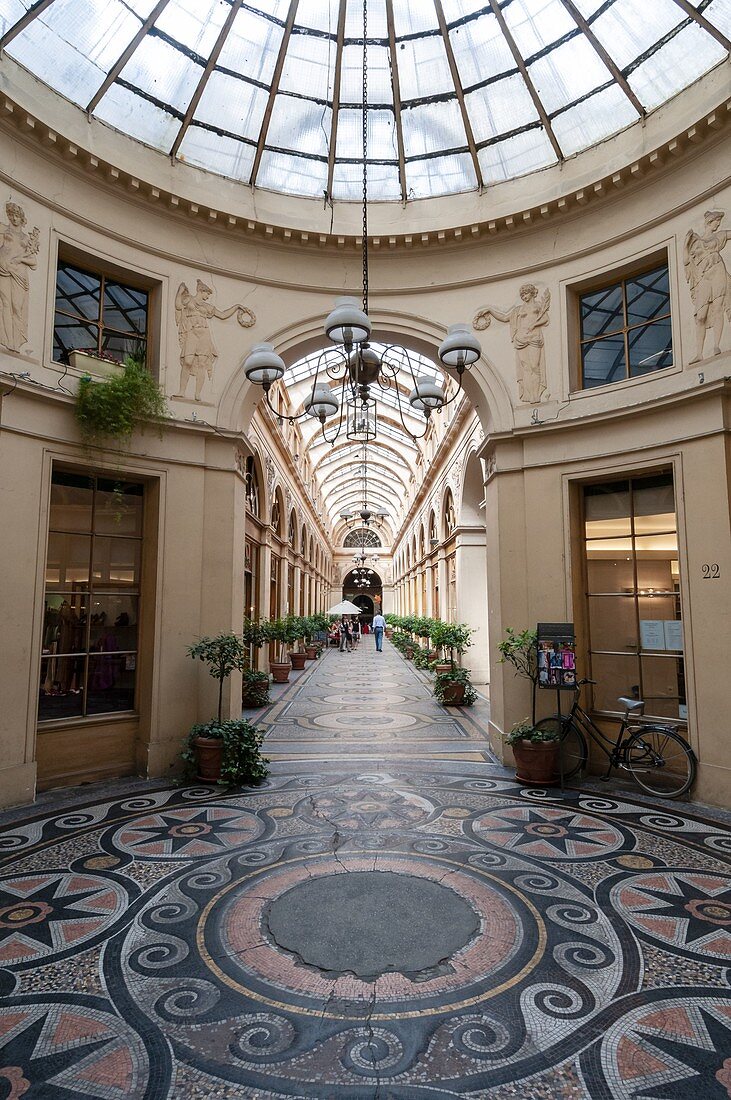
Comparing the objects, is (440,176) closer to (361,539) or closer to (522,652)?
(522,652)

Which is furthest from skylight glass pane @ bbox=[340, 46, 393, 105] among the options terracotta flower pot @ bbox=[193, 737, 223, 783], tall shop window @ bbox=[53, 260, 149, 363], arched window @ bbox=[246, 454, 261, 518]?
terracotta flower pot @ bbox=[193, 737, 223, 783]

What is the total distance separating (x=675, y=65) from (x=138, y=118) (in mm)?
6106

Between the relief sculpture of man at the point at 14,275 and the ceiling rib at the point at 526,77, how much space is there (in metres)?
5.77

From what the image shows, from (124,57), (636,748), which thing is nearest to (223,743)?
(636,748)

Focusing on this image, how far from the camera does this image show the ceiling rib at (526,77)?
21.5 ft

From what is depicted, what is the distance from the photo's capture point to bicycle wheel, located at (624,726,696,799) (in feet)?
19.2

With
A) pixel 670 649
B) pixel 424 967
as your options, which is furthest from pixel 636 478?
pixel 424 967

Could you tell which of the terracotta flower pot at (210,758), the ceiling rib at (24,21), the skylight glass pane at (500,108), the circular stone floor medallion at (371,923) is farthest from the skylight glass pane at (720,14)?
the terracotta flower pot at (210,758)

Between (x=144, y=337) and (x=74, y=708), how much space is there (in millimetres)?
4565

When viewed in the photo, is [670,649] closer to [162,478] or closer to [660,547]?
[660,547]

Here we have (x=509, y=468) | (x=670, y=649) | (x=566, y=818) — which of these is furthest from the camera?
(x=509, y=468)

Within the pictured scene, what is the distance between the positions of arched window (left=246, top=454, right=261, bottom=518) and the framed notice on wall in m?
8.21

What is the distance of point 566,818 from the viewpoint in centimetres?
537

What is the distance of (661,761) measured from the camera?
19.7 ft
